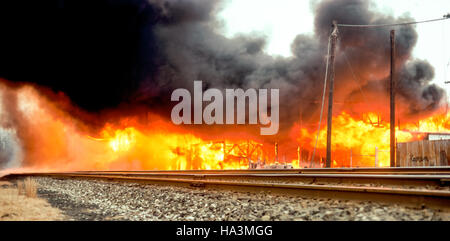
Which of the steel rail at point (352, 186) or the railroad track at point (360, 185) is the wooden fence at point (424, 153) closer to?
the railroad track at point (360, 185)

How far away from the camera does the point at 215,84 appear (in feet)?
107

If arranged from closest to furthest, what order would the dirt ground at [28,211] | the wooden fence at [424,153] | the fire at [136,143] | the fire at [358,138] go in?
the dirt ground at [28,211]
the wooden fence at [424,153]
the fire at [358,138]
the fire at [136,143]

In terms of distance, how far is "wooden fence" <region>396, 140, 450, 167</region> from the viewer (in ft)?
59.3

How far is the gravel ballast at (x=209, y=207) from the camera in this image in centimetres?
554

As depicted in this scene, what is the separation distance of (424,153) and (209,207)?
1619cm

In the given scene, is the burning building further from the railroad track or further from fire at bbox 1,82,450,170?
the railroad track

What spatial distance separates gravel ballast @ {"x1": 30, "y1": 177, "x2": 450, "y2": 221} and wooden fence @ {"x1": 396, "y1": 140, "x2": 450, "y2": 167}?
14.3m

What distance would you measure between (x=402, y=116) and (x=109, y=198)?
31331mm

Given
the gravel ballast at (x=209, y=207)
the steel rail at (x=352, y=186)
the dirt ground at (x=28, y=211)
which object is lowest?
the dirt ground at (x=28, y=211)

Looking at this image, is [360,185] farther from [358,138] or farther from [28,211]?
[358,138]

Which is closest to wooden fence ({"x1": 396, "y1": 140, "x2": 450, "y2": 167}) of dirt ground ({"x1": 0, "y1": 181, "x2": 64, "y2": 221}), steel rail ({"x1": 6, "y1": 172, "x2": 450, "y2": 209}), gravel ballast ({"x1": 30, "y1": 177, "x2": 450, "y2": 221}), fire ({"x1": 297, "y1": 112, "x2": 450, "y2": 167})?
fire ({"x1": 297, "y1": 112, "x2": 450, "y2": 167})

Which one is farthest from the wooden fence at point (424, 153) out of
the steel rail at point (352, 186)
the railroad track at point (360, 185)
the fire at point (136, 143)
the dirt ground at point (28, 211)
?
the dirt ground at point (28, 211)

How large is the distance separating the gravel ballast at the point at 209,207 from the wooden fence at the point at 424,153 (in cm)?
1427

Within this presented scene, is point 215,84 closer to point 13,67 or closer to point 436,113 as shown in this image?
point 13,67
